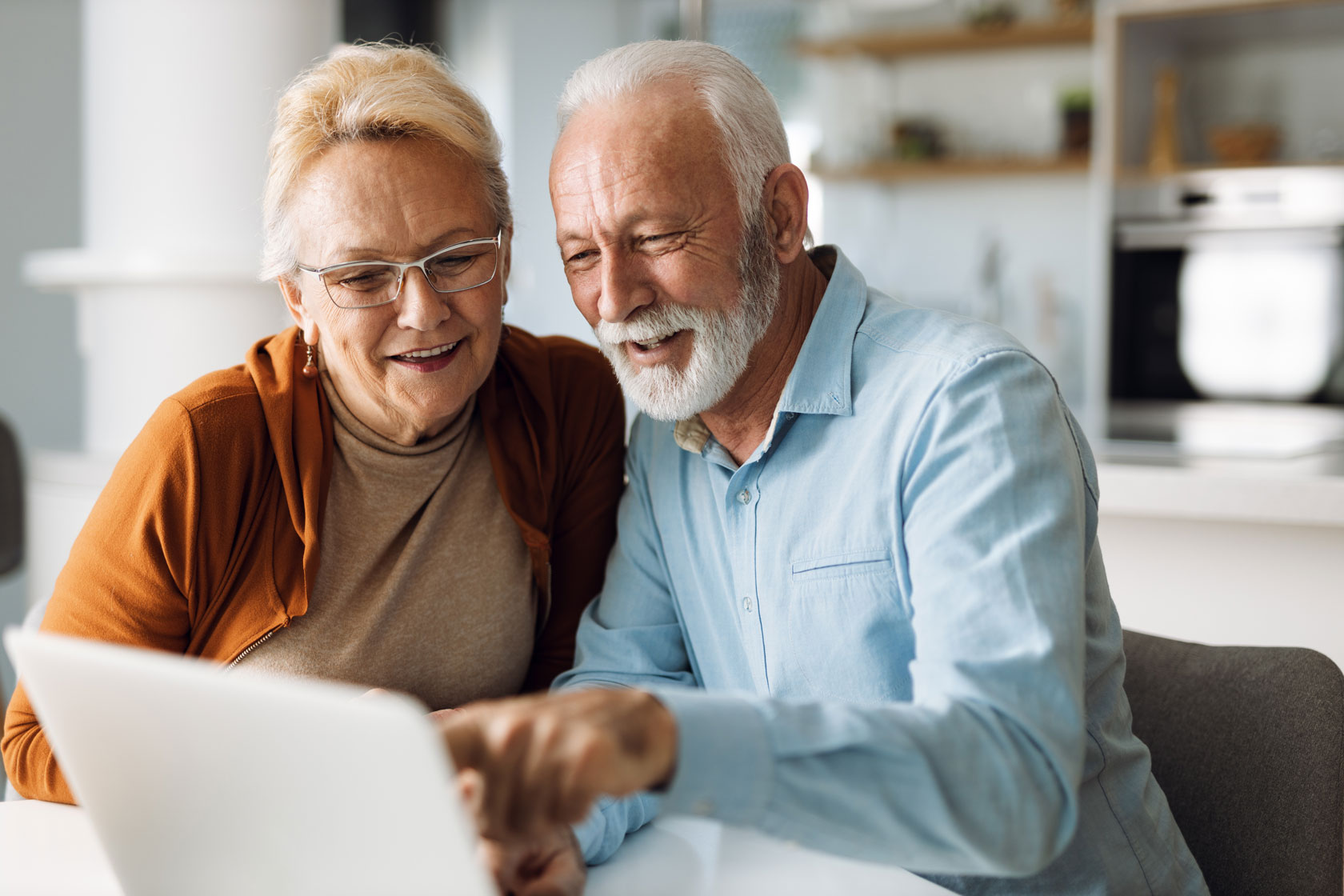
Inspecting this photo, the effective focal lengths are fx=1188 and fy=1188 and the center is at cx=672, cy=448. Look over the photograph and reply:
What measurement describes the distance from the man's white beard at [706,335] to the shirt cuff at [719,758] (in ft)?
1.69

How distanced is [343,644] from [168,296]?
1.11 metres

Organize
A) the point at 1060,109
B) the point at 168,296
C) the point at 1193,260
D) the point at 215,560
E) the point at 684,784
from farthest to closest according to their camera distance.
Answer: the point at 1060,109
the point at 1193,260
the point at 168,296
the point at 215,560
the point at 684,784

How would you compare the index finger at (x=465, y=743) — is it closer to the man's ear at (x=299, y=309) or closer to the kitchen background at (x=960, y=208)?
the man's ear at (x=299, y=309)

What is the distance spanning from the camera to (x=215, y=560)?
125cm

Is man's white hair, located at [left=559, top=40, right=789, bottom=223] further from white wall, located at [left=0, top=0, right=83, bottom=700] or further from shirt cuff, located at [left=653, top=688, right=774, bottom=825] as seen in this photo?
white wall, located at [left=0, top=0, right=83, bottom=700]

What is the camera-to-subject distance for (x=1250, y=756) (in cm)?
118

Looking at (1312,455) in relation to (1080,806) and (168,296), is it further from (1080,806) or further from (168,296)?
(168,296)

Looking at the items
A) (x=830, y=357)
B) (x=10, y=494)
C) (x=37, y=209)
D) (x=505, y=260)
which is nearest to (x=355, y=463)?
(x=505, y=260)

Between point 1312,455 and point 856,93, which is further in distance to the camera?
point 856,93

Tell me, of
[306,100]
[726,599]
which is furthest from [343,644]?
[306,100]

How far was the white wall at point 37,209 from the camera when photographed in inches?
145

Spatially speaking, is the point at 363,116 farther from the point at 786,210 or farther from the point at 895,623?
the point at 895,623

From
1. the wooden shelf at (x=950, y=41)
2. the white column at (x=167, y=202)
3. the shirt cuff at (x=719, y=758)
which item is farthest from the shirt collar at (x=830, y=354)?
the wooden shelf at (x=950, y=41)

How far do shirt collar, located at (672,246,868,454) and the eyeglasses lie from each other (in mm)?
379
